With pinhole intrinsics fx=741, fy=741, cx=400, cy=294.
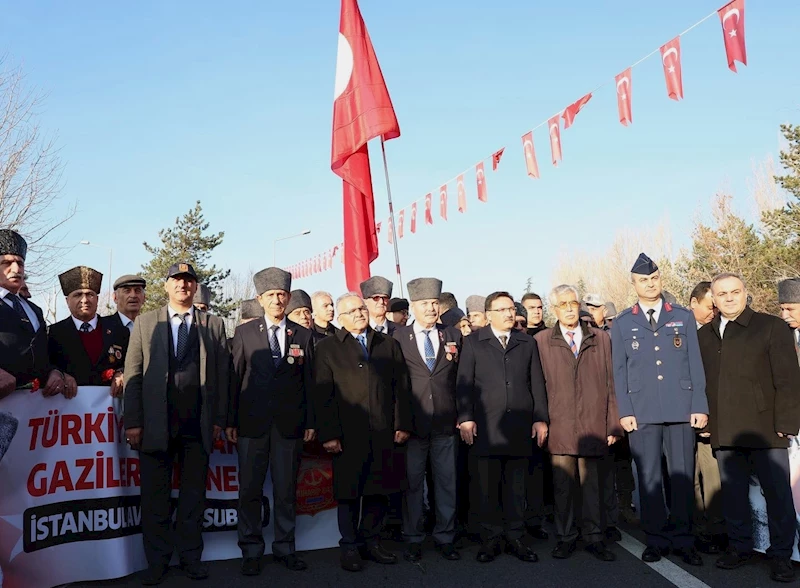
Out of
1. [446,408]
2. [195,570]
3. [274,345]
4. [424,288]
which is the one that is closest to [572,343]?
[446,408]

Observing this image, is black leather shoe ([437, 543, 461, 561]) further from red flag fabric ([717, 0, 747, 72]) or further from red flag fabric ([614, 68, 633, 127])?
red flag fabric ([614, 68, 633, 127])

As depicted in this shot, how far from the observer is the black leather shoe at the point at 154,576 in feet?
16.8

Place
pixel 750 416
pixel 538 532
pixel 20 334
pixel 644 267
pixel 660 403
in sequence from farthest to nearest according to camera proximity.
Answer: pixel 538 532
pixel 644 267
pixel 660 403
pixel 750 416
pixel 20 334

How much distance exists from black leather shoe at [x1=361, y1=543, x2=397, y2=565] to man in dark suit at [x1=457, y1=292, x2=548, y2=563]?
70cm

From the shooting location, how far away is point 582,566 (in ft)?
17.6

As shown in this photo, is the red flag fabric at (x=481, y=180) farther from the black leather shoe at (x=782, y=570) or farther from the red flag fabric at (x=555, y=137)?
the black leather shoe at (x=782, y=570)

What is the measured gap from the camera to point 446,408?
604 centimetres

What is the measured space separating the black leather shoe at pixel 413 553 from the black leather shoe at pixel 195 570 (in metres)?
1.51

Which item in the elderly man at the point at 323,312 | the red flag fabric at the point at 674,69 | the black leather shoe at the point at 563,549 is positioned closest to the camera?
the black leather shoe at the point at 563,549

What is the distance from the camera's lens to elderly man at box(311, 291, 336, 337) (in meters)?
7.70

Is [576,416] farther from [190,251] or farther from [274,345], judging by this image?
[190,251]

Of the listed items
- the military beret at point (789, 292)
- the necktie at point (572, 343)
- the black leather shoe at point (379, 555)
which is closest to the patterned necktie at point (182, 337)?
the black leather shoe at point (379, 555)

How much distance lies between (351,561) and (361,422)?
102 cm

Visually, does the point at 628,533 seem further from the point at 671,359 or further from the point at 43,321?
the point at 43,321
